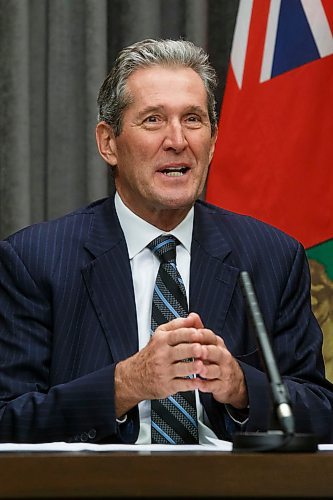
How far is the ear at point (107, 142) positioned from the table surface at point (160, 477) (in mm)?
1325

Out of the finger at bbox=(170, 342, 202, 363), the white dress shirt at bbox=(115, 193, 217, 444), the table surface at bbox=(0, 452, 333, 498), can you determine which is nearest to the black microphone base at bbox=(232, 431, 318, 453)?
the table surface at bbox=(0, 452, 333, 498)

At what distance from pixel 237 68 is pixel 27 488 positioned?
1906mm

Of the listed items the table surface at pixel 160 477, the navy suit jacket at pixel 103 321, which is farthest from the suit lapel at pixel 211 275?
the table surface at pixel 160 477

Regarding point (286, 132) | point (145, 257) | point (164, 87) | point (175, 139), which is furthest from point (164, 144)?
point (286, 132)

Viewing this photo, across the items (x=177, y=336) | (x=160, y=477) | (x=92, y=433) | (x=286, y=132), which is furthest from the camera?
(x=286, y=132)

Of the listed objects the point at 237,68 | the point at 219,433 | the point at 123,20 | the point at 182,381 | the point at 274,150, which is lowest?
the point at 219,433

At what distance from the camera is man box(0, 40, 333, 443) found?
1.97m

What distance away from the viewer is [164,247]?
2.27 m

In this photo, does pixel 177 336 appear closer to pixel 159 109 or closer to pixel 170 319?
pixel 170 319

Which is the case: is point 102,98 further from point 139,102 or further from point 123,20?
point 123,20

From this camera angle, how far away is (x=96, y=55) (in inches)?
125

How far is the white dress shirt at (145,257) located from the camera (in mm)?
Result: 2191

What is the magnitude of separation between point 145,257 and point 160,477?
1126 mm

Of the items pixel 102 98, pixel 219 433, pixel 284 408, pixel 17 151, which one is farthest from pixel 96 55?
pixel 284 408
